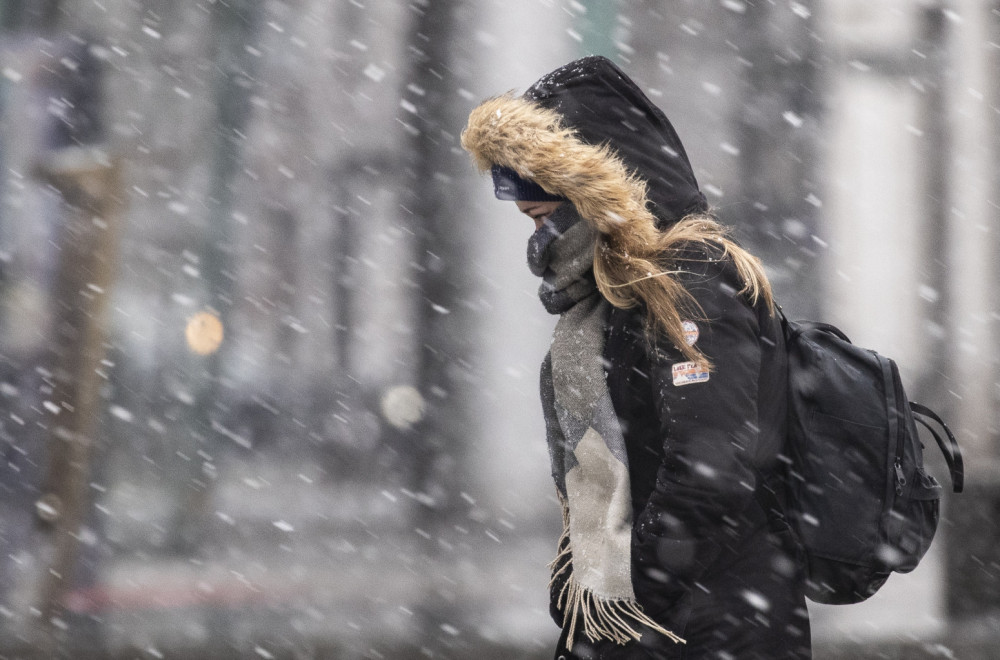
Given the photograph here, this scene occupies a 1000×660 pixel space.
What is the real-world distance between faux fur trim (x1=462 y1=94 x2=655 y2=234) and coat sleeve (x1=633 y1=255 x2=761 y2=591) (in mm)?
267

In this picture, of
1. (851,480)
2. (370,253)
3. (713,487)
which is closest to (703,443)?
(713,487)

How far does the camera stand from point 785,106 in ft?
21.8

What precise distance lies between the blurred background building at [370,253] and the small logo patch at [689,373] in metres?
4.22

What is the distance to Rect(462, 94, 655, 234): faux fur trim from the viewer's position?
1.95 metres

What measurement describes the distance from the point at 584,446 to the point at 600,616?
0.37 m

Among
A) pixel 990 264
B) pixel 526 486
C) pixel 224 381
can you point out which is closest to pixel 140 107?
pixel 224 381

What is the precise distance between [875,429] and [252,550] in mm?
5067

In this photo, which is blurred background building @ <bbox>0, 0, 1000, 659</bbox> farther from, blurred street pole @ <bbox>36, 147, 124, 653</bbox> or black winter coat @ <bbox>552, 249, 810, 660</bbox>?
Answer: black winter coat @ <bbox>552, 249, 810, 660</bbox>

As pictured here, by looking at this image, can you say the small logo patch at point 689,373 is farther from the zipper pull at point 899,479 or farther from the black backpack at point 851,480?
the zipper pull at point 899,479

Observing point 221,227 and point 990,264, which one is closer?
point 221,227

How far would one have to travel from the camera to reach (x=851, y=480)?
1.81 m

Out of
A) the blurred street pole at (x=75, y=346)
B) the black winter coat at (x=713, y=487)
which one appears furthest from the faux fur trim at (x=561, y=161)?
the blurred street pole at (x=75, y=346)

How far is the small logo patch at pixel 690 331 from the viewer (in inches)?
70.9

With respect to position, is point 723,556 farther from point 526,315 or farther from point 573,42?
point 573,42
